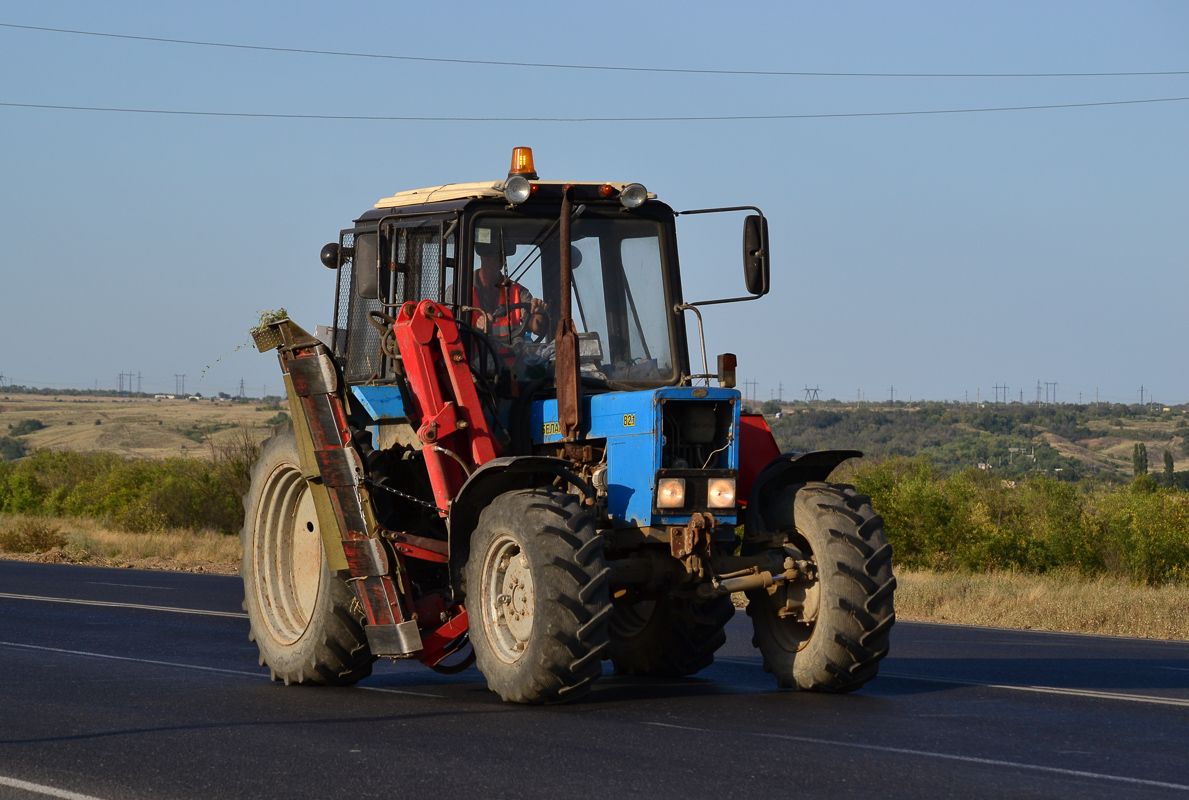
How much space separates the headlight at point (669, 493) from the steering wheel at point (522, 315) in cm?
165

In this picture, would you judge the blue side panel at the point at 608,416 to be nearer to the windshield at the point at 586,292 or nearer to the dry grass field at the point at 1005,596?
the windshield at the point at 586,292

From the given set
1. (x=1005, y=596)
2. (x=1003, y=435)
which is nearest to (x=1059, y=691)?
(x=1005, y=596)

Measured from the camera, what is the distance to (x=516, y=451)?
32.3 feet

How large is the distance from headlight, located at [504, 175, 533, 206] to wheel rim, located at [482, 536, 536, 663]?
237 cm

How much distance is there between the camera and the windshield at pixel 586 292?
32.4 ft

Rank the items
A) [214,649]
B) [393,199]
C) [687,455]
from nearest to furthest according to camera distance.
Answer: [687,455], [393,199], [214,649]

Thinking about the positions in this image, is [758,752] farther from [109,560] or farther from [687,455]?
[109,560]

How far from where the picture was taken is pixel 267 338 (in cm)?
1037

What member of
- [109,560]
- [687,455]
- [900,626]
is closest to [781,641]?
[687,455]

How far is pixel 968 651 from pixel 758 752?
727cm

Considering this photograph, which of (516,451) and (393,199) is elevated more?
(393,199)

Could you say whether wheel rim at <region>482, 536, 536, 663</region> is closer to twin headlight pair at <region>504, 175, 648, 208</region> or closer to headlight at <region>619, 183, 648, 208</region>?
twin headlight pair at <region>504, 175, 648, 208</region>

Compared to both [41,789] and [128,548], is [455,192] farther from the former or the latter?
[128,548]

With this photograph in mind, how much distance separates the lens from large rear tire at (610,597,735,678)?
10383 mm
